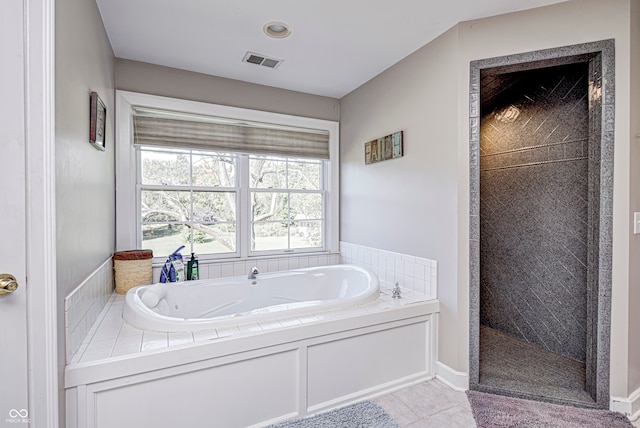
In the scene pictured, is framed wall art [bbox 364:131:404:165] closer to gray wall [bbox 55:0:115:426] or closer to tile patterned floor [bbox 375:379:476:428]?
tile patterned floor [bbox 375:379:476:428]

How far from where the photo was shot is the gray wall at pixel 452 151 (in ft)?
5.75

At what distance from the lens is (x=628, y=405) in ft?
5.81

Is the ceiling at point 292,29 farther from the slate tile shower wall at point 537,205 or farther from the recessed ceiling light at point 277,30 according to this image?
the slate tile shower wall at point 537,205

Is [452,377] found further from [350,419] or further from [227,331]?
[227,331]

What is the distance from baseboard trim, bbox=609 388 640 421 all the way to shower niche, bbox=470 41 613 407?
0.06 metres

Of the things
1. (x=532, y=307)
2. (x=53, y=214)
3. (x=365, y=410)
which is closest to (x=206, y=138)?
(x=53, y=214)

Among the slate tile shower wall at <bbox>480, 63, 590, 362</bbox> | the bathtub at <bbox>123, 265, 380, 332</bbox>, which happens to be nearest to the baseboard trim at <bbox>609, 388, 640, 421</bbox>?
the slate tile shower wall at <bbox>480, 63, 590, 362</bbox>

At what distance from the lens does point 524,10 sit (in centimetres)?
190

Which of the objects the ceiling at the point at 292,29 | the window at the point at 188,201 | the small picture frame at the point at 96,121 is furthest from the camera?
the window at the point at 188,201

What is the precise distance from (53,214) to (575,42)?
8.95ft

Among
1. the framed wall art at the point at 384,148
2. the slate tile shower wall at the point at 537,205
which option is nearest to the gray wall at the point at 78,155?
the framed wall art at the point at 384,148

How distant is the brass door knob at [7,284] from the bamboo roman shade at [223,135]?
1699 mm

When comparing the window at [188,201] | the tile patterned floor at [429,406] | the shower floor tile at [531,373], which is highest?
the window at [188,201]

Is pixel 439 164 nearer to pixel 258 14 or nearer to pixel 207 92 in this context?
pixel 258 14
